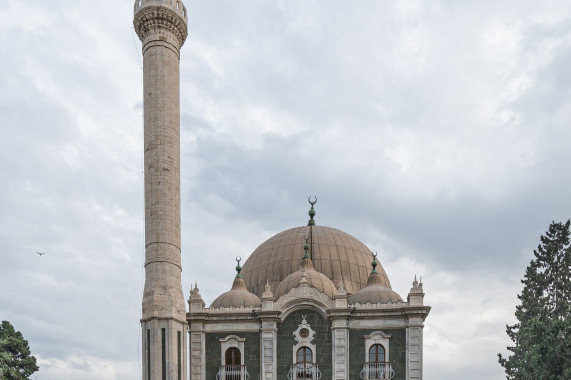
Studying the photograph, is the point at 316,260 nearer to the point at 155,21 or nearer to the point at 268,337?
the point at 268,337

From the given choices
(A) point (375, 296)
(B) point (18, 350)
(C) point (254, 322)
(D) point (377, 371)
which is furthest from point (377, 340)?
(B) point (18, 350)

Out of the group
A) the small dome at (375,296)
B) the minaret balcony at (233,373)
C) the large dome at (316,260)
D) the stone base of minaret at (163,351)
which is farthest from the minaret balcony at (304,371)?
the large dome at (316,260)

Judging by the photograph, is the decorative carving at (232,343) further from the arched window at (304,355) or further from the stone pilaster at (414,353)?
the stone pilaster at (414,353)

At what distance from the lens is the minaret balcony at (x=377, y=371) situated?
37.1 m

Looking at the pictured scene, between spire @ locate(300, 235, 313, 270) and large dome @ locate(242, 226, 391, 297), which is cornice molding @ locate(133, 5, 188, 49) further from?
spire @ locate(300, 235, 313, 270)

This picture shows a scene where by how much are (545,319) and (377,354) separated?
1335 centimetres

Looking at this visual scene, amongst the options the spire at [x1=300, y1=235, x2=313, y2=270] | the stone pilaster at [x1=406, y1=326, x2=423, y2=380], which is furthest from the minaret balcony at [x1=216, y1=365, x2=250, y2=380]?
the stone pilaster at [x1=406, y1=326, x2=423, y2=380]

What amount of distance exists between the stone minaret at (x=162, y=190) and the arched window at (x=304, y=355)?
5.68m

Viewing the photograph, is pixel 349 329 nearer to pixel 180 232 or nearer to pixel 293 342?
pixel 293 342

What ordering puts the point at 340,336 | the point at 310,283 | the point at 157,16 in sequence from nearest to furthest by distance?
the point at 340,336 < the point at 310,283 < the point at 157,16

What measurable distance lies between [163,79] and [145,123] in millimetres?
2612

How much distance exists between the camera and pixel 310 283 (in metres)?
39.7

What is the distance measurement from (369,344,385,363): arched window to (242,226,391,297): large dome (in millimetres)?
6286

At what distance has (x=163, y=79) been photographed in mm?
41531
